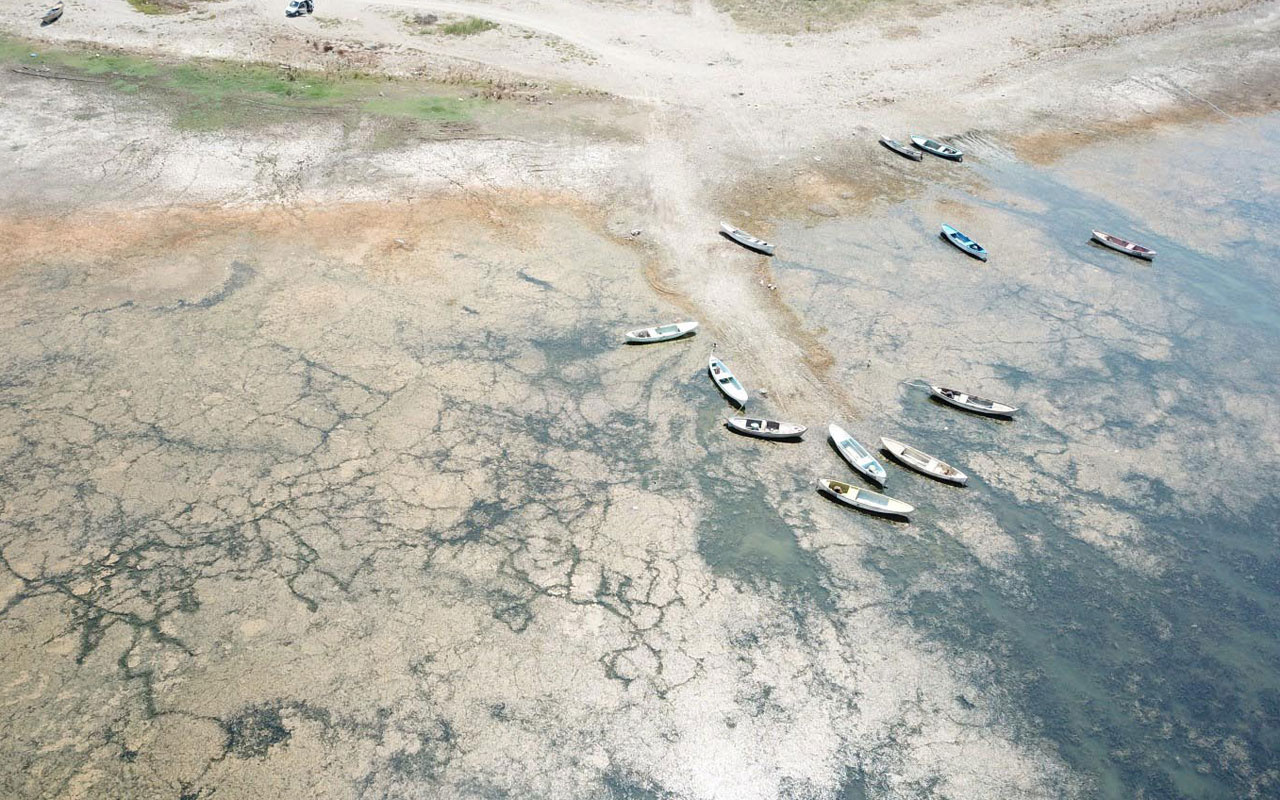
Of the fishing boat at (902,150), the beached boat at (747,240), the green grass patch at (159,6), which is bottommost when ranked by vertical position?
the beached boat at (747,240)

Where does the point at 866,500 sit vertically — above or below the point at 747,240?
below

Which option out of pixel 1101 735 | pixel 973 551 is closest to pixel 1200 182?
pixel 973 551

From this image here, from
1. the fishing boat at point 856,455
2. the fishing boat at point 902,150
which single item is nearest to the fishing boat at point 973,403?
the fishing boat at point 856,455

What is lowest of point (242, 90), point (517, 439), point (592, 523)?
point (592, 523)

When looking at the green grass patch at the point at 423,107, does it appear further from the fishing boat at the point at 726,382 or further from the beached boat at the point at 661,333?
the fishing boat at the point at 726,382

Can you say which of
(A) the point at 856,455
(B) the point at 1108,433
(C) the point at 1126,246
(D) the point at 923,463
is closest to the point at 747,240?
(A) the point at 856,455

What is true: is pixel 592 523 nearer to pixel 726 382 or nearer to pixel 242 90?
pixel 726 382

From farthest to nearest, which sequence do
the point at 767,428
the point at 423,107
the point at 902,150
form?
the point at 423,107
the point at 902,150
the point at 767,428
